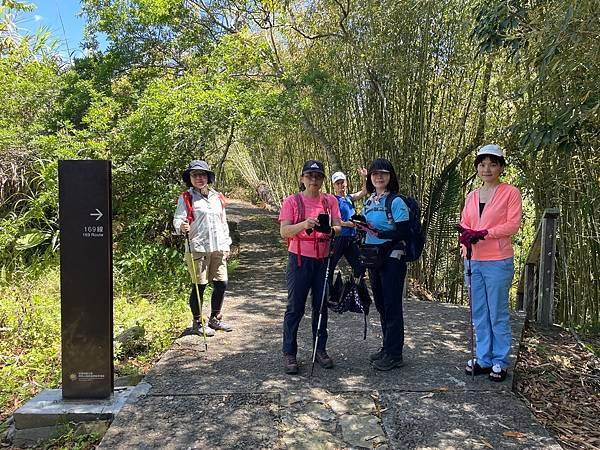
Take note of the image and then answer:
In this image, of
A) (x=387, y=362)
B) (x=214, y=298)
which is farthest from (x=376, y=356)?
(x=214, y=298)

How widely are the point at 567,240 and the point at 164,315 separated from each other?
13.5ft

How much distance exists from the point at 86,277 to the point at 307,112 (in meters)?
6.27

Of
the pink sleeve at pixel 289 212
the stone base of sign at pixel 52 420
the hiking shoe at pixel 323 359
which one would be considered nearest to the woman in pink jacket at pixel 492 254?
the hiking shoe at pixel 323 359

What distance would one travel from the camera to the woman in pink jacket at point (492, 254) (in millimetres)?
3414

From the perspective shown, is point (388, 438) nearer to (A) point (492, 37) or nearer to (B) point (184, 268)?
(A) point (492, 37)

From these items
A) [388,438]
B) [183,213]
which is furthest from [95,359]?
[388,438]

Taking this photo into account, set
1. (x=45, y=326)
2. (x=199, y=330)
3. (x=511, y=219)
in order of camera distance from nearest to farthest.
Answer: (x=511, y=219) < (x=199, y=330) < (x=45, y=326)

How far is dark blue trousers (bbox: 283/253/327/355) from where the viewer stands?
3602mm

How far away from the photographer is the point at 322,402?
3.26 m

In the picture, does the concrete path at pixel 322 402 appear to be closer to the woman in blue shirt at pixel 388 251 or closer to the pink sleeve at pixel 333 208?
the woman in blue shirt at pixel 388 251

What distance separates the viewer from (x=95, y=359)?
10.8ft

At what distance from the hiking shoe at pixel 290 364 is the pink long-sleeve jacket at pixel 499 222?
1397 millimetres

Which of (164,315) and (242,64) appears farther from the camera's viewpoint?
(242,64)

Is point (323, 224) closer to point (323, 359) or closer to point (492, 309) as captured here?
point (323, 359)
